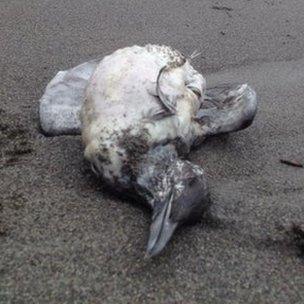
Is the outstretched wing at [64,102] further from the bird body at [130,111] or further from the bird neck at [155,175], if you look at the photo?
the bird neck at [155,175]

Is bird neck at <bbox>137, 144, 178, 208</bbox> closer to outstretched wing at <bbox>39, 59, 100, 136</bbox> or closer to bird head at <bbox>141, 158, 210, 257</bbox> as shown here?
bird head at <bbox>141, 158, 210, 257</bbox>

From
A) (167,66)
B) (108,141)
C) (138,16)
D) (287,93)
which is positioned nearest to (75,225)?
(108,141)

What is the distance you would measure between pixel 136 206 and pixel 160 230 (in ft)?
1.04

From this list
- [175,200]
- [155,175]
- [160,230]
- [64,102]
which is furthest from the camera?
[64,102]

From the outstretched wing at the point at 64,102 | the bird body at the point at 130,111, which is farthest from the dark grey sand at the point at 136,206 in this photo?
the bird body at the point at 130,111

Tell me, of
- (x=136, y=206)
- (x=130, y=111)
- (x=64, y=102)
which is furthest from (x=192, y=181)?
(x=64, y=102)

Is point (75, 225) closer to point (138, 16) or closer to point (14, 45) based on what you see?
point (14, 45)

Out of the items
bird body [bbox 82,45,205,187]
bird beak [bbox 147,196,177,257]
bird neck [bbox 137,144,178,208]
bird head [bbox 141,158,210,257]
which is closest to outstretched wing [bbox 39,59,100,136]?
bird body [bbox 82,45,205,187]

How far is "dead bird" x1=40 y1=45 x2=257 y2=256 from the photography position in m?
2.12

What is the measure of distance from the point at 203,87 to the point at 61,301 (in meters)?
1.26

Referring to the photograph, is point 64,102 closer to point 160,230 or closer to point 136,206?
point 136,206

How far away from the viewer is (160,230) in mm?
1953

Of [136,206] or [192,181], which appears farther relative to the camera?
[136,206]

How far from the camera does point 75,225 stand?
2.12 metres
